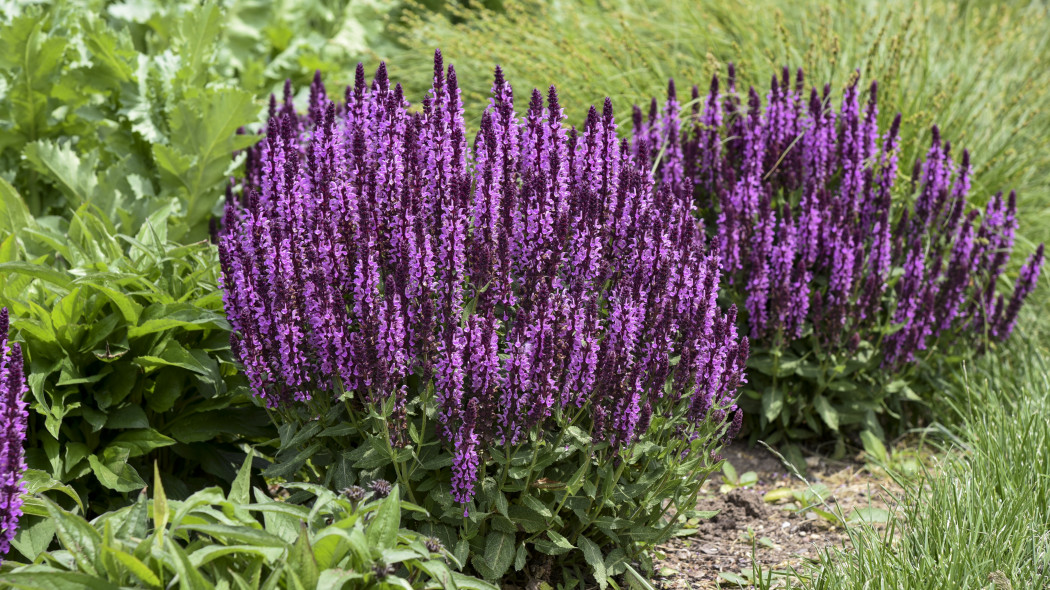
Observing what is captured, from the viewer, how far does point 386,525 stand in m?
2.42

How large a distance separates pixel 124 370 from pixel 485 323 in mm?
1514

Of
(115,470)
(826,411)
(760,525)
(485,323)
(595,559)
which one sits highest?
A: (485,323)

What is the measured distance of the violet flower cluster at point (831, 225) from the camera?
13.3ft

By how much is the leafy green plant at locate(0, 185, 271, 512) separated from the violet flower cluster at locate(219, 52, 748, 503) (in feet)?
1.58

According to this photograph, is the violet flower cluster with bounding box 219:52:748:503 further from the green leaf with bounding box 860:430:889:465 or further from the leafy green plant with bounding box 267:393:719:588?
the green leaf with bounding box 860:430:889:465

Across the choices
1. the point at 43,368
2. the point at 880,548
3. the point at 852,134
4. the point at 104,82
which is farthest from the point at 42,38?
the point at 880,548

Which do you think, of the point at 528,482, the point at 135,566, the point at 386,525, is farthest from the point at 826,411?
the point at 135,566

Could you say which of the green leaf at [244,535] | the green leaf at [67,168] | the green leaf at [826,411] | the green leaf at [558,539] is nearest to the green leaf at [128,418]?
the green leaf at [244,535]

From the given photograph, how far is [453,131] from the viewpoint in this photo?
9.42 ft

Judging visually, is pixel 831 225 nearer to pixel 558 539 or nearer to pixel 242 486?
pixel 558 539

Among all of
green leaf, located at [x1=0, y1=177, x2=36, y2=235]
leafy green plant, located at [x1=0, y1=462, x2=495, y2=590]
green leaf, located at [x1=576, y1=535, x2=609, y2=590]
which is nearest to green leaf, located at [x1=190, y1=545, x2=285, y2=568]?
leafy green plant, located at [x1=0, y1=462, x2=495, y2=590]

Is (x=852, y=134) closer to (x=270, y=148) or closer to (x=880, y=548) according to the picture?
(x=880, y=548)

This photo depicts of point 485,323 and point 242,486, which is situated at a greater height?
point 485,323

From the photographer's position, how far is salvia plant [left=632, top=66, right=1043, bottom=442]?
408cm
